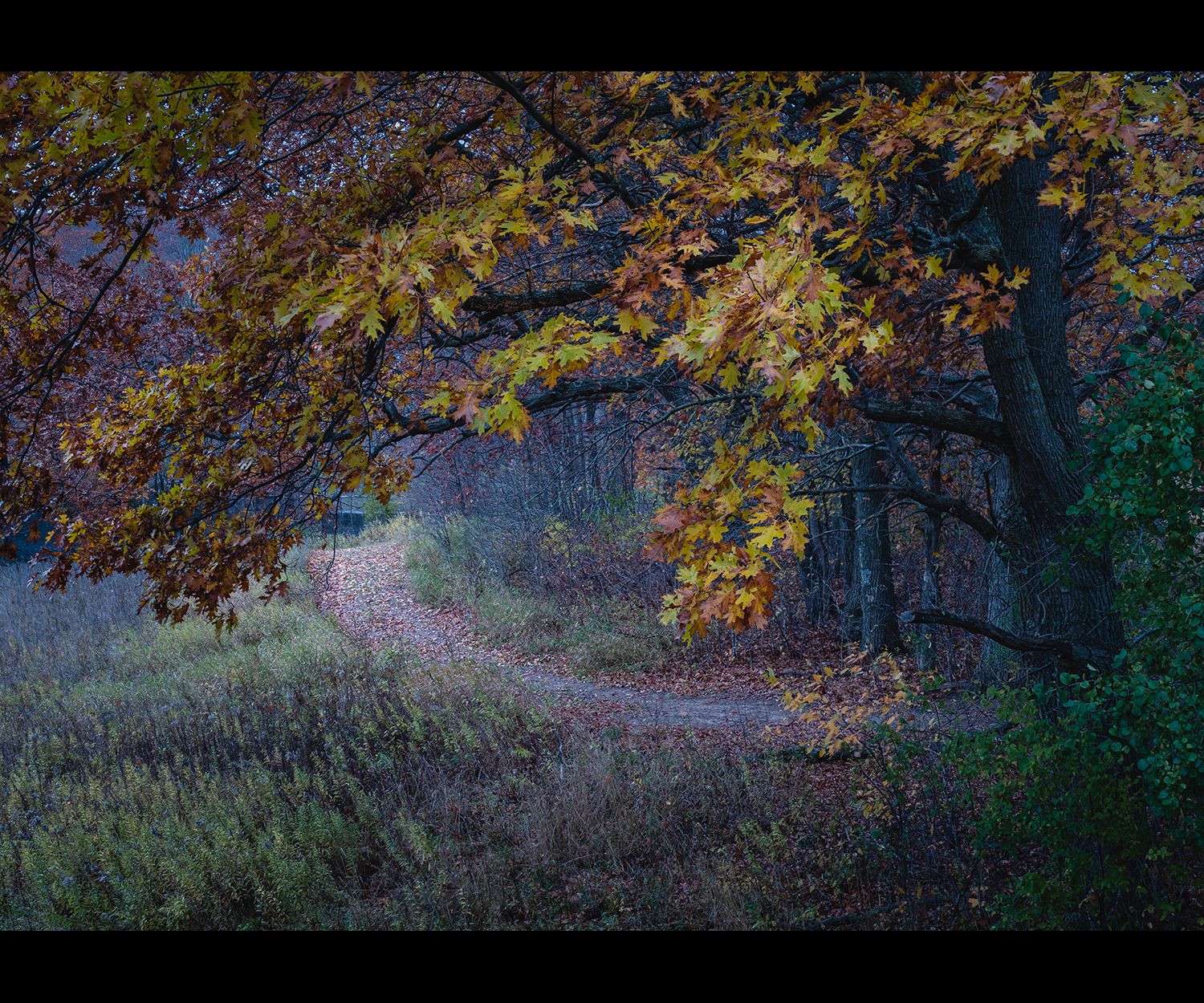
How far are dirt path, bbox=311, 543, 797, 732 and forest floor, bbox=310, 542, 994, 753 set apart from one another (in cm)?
2

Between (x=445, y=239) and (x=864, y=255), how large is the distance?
2.92 meters

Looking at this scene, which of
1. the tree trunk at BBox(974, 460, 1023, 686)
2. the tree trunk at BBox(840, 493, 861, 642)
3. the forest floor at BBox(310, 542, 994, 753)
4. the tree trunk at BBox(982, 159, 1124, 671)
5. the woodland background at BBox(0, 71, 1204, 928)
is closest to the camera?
the woodland background at BBox(0, 71, 1204, 928)

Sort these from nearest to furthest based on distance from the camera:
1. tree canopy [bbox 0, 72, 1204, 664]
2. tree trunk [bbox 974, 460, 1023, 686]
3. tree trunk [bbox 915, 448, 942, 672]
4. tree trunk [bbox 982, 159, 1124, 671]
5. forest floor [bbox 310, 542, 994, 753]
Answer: tree canopy [bbox 0, 72, 1204, 664]
tree trunk [bbox 982, 159, 1124, 671]
forest floor [bbox 310, 542, 994, 753]
tree trunk [bbox 974, 460, 1023, 686]
tree trunk [bbox 915, 448, 942, 672]

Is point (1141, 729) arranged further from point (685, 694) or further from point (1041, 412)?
point (685, 694)

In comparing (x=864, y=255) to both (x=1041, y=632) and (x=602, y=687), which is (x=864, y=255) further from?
(x=602, y=687)

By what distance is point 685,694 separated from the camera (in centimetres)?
1095

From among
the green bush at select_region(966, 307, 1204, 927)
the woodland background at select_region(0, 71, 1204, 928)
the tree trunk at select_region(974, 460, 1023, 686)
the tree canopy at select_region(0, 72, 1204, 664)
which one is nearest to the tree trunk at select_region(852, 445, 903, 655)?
the woodland background at select_region(0, 71, 1204, 928)

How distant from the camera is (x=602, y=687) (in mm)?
11539

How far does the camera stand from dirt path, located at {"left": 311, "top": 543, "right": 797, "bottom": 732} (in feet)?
32.2

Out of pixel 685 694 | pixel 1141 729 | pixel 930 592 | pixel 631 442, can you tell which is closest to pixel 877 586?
pixel 930 592

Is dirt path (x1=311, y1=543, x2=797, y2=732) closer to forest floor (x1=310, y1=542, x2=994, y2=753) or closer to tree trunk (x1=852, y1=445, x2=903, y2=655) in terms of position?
forest floor (x1=310, y1=542, x2=994, y2=753)

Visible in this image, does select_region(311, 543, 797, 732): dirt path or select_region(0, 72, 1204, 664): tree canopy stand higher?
select_region(0, 72, 1204, 664): tree canopy
